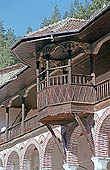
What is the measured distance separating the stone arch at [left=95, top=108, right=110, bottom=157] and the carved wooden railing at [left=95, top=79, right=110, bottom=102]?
0.66m

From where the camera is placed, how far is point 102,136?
18.0m

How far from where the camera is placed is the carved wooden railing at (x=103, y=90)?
705 inches

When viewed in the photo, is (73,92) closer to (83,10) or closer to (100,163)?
(100,163)

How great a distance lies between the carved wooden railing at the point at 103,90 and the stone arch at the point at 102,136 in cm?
66

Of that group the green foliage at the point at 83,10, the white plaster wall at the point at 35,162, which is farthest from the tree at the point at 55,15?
the white plaster wall at the point at 35,162

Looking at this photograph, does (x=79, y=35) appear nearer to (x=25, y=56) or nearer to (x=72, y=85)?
(x=72, y=85)

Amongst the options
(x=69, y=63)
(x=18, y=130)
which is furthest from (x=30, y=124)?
(x=69, y=63)

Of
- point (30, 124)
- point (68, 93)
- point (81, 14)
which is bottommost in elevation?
point (68, 93)

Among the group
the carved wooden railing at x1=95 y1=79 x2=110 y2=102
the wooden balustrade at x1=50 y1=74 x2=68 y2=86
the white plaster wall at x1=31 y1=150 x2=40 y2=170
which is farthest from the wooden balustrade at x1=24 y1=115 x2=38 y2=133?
the carved wooden railing at x1=95 y1=79 x2=110 y2=102

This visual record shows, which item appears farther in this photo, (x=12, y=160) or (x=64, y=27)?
(x=12, y=160)

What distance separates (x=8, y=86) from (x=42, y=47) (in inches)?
269

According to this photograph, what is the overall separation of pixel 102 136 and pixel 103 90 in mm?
1679

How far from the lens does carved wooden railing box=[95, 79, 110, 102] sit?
705 inches

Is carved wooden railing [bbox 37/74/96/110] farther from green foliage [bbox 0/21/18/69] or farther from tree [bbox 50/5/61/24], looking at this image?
tree [bbox 50/5/61/24]
